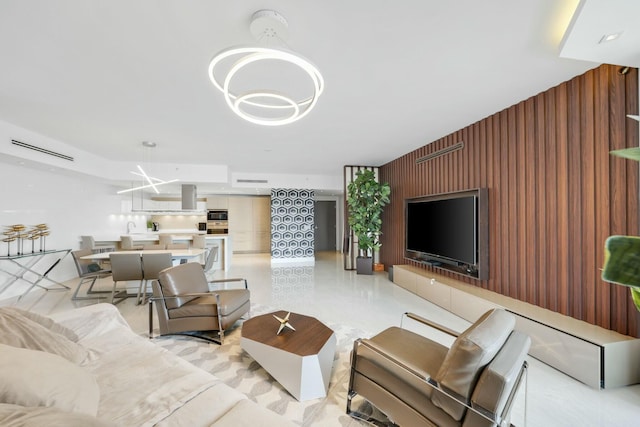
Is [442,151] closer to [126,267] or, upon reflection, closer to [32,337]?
[32,337]

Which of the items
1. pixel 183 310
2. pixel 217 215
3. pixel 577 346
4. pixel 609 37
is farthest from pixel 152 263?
pixel 217 215

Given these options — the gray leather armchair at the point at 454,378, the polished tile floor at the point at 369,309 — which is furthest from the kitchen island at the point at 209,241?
the gray leather armchair at the point at 454,378

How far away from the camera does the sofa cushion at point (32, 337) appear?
4.86 ft

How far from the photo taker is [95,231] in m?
6.65

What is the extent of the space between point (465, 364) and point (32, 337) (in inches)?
90.4

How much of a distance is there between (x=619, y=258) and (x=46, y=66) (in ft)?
12.7

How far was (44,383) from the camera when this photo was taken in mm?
1157

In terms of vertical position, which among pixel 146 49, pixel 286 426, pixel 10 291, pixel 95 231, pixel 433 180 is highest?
pixel 146 49

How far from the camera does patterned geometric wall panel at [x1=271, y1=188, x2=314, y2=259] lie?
852 centimetres

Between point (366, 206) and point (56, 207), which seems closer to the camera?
point (56, 207)

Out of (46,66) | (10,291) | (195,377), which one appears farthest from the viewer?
(10,291)

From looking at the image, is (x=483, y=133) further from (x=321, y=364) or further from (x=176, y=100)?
(x=176, y=100)

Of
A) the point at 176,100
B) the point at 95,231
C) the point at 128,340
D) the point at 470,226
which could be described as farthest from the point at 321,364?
the point at 95,231

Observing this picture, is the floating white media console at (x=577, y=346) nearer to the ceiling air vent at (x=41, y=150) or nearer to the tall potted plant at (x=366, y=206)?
the tall potted plant at (x=366, y=206)
